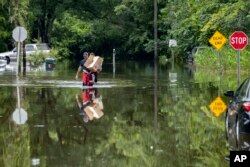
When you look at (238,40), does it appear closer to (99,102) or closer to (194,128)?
(99,102)

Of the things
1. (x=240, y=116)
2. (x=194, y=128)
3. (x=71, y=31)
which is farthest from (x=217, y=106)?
(x=71, y=31)

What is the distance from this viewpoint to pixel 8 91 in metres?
22.3

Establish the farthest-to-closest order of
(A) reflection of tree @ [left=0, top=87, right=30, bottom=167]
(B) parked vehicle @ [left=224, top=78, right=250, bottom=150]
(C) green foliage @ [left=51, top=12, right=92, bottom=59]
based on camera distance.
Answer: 1. (C) green foliage @ [left=51, top=12, right=92, bottom=59]
2. (B) parked vehicle @ [left=224, top=78, right=250, bottom=150]
3. (A) reflection of tree @ [left=0, top=87, right=30, bottom=167]

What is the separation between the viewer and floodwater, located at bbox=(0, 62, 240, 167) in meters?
9.57

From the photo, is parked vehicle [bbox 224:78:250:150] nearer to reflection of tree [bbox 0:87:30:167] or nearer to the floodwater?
the floodwater

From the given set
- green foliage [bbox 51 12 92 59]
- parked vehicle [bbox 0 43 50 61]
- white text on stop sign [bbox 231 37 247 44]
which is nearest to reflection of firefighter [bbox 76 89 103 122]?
white text on stop sign [bbox 231 37 247 44]

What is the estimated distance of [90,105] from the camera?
1736cm

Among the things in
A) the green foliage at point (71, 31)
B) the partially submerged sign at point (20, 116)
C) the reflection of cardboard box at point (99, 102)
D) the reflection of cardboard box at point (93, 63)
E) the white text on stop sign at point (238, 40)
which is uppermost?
the green foliage at point (71, 31)

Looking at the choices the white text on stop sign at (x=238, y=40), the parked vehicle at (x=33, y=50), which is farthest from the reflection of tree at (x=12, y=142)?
the parked vehicle at (x=33, y=50)

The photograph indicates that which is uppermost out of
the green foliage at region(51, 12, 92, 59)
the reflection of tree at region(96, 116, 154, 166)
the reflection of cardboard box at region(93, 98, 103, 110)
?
the green foliage at region(51, 12, 92, 59)

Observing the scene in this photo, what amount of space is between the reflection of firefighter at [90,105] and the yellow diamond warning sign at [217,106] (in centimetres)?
293

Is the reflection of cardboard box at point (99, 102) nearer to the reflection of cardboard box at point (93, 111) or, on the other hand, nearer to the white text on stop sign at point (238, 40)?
the reflection of cardboard box at point (93, 111)

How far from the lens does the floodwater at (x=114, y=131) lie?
9.57 meters

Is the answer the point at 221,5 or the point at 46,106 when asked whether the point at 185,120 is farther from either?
the point at 221,5
